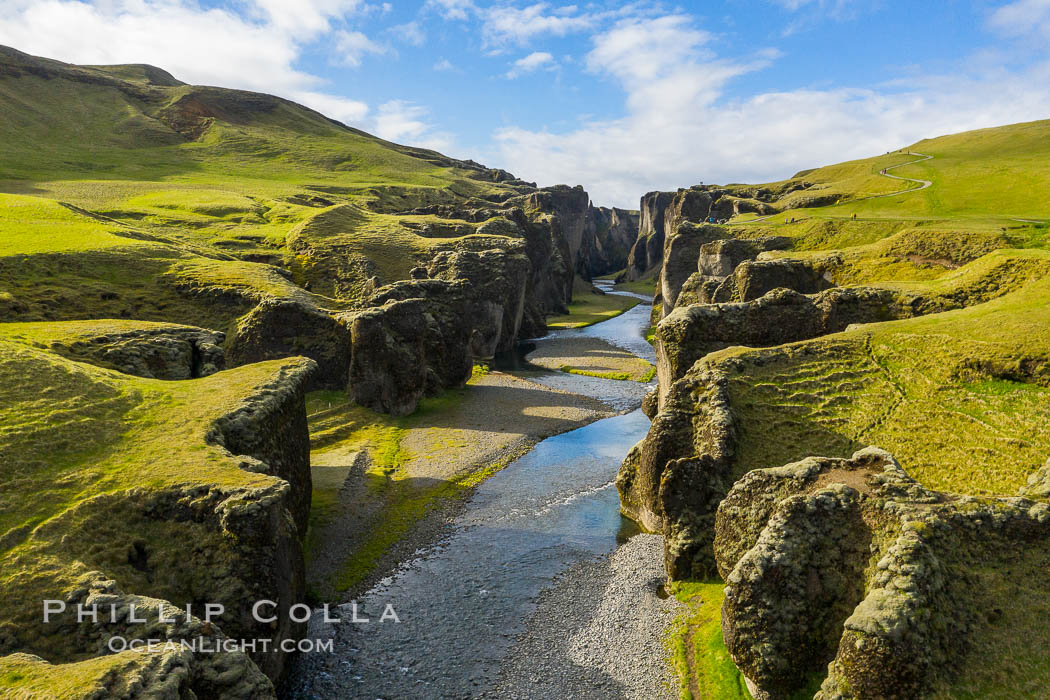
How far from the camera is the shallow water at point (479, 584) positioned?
75.0 feet

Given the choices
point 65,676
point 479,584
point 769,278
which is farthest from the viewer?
point 769,278

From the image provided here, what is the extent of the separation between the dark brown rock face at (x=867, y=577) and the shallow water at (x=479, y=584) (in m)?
10.7

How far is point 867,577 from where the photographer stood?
1866 centimetres

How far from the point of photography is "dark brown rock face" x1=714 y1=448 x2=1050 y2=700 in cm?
1603

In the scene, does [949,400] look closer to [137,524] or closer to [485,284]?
[137,524]

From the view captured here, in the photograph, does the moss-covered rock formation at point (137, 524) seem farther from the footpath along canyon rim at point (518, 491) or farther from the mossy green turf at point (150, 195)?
the mossy green turf at point (150, 195)

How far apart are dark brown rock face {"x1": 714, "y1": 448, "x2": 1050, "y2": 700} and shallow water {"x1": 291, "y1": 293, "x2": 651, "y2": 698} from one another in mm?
10747

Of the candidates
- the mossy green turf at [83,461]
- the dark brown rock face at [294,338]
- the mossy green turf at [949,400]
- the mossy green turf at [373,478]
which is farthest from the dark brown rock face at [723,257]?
the mossy green turf at [83,461]

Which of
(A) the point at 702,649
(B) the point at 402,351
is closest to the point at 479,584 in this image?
(A) the point at 702,649

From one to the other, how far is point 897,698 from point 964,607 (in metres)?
3.59

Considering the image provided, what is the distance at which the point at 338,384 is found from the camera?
2307 inches

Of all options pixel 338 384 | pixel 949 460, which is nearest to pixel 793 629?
pixel 949 460

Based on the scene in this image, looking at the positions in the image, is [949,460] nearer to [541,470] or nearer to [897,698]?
[897,698]

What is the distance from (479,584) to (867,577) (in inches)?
709
